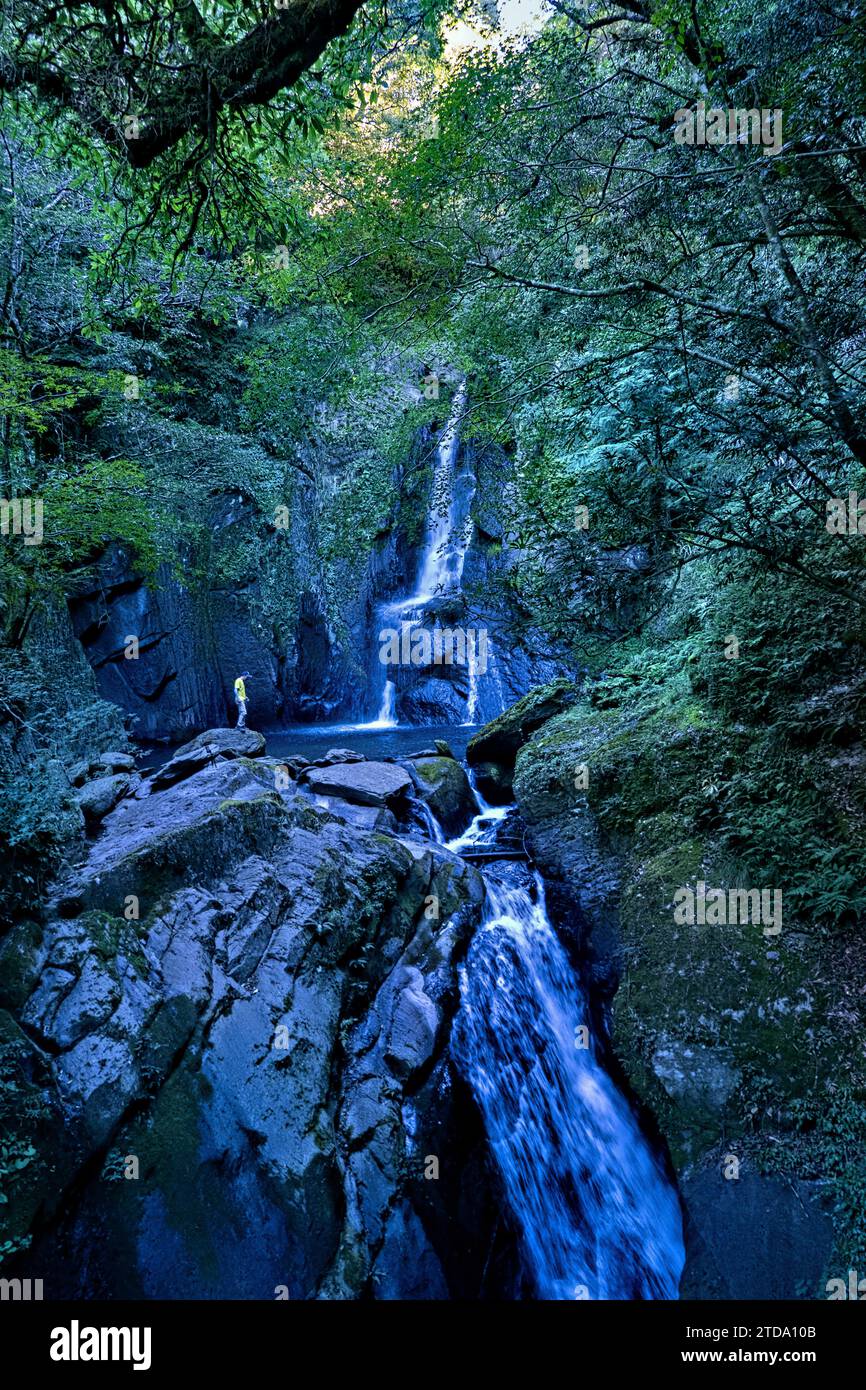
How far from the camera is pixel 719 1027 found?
448cm

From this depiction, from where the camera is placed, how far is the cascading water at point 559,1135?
14.9 feet

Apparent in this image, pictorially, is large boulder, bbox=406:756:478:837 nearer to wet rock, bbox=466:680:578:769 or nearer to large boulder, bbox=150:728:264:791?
wet rock, bbox=466:680:578:769

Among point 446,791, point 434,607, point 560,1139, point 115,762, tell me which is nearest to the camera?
point 560,1139

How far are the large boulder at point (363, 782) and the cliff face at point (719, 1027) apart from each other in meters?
2.72

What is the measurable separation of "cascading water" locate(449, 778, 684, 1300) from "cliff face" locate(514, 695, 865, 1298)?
51 cm

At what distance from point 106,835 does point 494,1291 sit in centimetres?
461

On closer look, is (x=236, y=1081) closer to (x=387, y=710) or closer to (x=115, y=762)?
(x=115, y=762)

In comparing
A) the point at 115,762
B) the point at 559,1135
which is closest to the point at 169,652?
the point at 115,762

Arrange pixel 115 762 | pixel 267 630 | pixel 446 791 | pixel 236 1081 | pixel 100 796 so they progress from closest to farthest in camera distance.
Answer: pixel 236 1081 < pixel 100 796 < pixel 446 791 < pixel 115 762 < pixel 267 630

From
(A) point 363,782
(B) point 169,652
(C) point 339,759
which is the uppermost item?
(B) point 169,652

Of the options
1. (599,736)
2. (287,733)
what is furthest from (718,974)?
(287,733)

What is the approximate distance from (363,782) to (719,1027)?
5213mm
